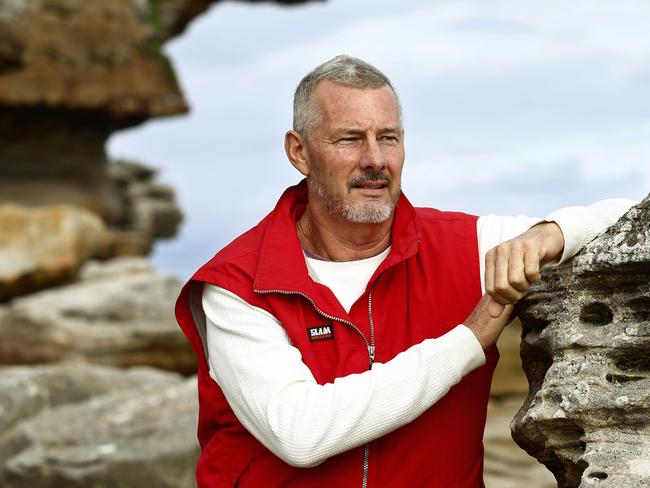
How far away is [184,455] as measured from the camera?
22.1 ft

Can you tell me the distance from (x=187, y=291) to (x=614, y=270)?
1.60 m

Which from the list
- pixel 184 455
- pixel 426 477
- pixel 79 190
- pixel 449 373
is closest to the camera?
pixel 449 373

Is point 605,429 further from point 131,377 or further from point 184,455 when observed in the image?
point 131,377

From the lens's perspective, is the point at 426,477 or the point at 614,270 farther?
the point at 426,477

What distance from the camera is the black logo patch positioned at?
151 inches

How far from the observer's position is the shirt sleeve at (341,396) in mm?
3479

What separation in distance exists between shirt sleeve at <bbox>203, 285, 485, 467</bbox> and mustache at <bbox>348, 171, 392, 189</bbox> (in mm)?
658

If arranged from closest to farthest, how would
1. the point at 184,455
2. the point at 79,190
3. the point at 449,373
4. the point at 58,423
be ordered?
the point at 449,373, the point at 184,455, the point at 58,423, the point at 79,190

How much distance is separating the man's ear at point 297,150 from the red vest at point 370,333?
26 centimetres

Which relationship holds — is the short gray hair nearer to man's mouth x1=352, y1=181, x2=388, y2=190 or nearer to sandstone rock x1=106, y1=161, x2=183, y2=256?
man's mouth x1=352, y1=181, x2=388, y2=190

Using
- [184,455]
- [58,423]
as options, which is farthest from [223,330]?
[58,423]

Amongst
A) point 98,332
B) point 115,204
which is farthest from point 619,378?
point 115,204

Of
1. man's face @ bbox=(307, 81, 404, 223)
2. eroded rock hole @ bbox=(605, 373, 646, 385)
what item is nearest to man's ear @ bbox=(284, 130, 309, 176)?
man's face @ bbox=(307, 81, 404, 223)

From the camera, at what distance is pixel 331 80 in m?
4.08
